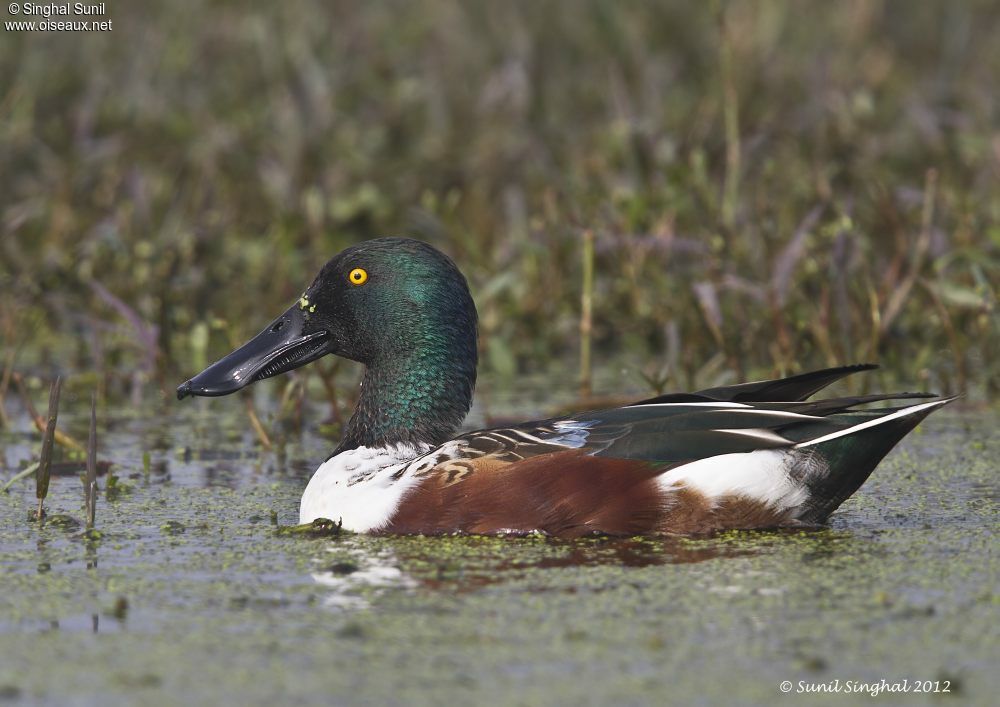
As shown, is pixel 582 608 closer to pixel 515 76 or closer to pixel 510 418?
pixel 510 418

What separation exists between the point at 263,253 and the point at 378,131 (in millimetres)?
1689

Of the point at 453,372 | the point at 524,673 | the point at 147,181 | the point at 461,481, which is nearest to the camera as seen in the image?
the point at 524,673

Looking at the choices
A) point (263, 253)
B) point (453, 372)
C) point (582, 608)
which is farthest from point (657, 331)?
point (582, 608)

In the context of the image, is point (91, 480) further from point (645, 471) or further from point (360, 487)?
point (645, 471)

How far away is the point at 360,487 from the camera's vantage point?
5.47 m

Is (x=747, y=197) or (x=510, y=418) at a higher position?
(x=747, y=197)

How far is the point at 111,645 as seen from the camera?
409cm

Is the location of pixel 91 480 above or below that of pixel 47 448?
below

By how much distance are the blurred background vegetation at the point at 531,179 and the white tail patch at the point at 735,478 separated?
1.33m

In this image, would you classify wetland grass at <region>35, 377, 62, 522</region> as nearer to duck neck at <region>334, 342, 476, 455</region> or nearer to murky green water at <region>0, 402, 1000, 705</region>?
murky green water at <region>0, 402, 1000, 705</region>

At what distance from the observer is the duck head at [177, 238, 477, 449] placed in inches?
230

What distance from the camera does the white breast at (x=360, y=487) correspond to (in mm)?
5336

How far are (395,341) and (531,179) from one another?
5.23 m
